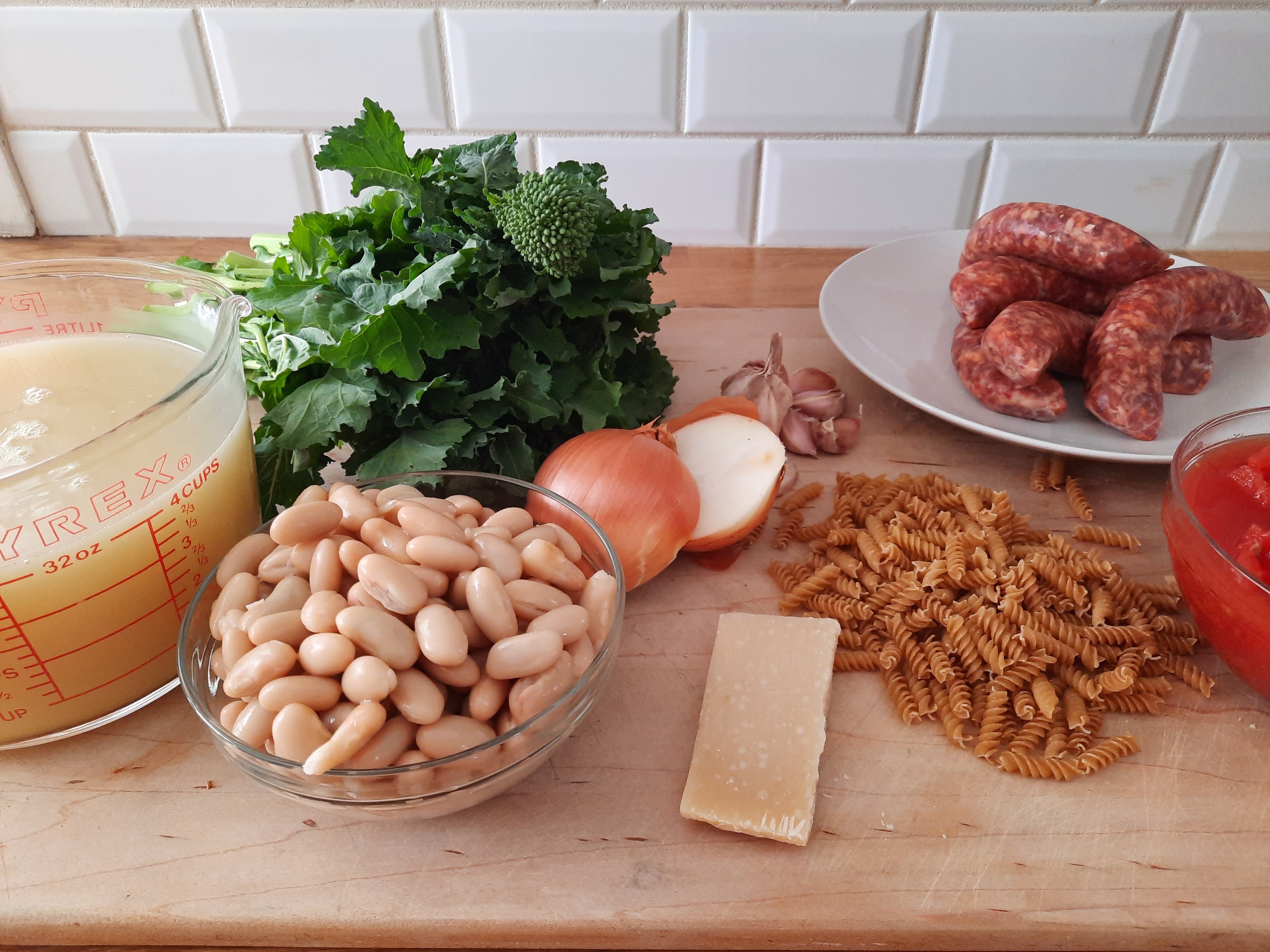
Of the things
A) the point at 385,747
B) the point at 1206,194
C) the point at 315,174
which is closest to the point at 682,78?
the point at 315,174

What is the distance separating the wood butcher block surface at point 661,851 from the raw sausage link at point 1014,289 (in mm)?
537

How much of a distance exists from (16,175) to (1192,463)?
2.06m

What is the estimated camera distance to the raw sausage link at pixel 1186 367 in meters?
1.21

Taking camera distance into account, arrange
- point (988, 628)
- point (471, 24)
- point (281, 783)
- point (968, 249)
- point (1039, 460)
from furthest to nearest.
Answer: point (471, 24) < point (968, 249) < point (1039, 460) < point (988, 628) < point (281, 783)

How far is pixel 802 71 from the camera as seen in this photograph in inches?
64.4

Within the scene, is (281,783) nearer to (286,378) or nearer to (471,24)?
(286,378)

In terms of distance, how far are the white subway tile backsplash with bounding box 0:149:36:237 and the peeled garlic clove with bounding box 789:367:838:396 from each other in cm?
160

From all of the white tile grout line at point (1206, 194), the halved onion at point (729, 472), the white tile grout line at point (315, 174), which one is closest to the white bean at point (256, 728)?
the halved onion at point (729, 472)

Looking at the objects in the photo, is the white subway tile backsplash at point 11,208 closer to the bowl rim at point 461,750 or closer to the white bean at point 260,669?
the bowl rim at point 461,750

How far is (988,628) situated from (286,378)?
75cm

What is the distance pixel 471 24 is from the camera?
1.60 meters

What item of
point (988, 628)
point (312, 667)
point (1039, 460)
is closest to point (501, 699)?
point (312, 667)

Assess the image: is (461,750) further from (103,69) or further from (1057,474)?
(103,69)

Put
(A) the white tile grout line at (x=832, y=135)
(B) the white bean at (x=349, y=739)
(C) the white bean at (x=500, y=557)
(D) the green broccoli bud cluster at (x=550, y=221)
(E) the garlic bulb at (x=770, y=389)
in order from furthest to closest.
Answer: (A) the white tile grout line at (x=832, y=135), (E) the garlic bulb at (x=770, y=389), (D) the green broccoli bud cluster at (x=550, y=221), (C) the white bean at (x=500, y=557), (B) the white bean at (x=349, y=739)
